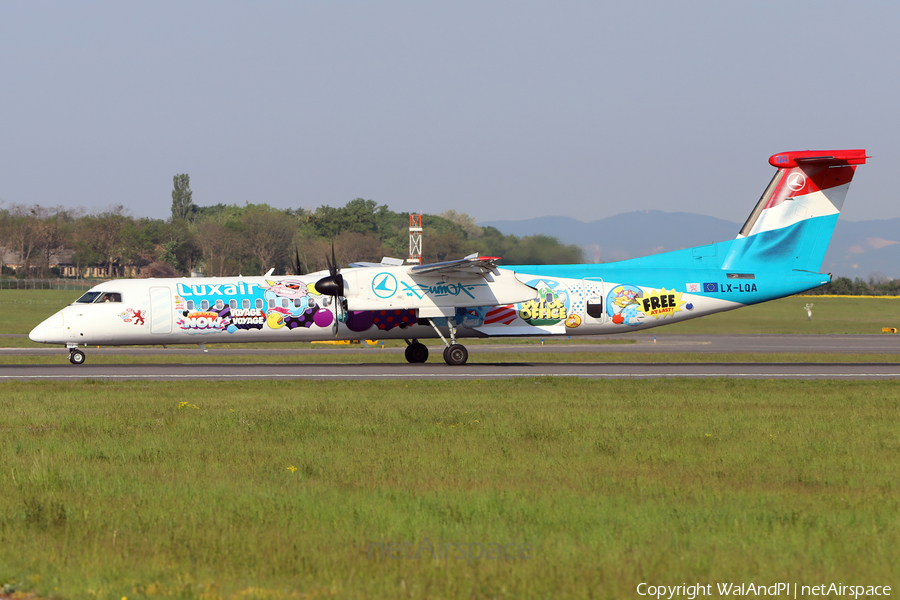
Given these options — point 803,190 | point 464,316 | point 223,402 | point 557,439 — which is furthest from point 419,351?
point 557,439

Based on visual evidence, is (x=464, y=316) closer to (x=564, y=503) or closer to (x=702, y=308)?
(x=702, y=308)

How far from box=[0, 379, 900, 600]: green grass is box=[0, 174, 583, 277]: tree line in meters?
62.3

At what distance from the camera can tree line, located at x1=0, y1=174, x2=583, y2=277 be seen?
294 ft

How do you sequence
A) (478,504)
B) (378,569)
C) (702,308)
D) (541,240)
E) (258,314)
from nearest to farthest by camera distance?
(378,569)
(478,504)
(258,314)
(702,308)
(541,240)

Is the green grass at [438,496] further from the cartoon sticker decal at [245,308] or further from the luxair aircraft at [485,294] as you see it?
the luxair aircraft at [485,294]

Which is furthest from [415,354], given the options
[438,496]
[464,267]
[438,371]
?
[438,496]

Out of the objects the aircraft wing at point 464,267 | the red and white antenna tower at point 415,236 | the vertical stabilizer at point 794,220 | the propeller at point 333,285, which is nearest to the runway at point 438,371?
the propeller at point 333,285

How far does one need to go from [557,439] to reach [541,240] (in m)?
27.8

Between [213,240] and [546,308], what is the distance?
3142 inches

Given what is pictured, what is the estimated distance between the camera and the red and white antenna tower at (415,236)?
59.4 m

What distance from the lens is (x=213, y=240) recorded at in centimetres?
10344

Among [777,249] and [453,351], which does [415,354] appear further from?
[777,249]

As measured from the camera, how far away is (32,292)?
10512 cm

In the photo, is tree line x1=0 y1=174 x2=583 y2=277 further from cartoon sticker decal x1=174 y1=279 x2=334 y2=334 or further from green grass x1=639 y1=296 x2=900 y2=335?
cartoon sticker decal x1=174 y1=279 x2=334 y2=334
